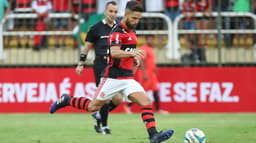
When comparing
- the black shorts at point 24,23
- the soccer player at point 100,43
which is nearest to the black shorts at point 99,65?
the soccer player at point 100,43

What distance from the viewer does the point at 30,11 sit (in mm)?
18625

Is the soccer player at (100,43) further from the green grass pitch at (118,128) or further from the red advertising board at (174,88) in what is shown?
the red advertising board at (174,88)

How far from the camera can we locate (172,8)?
1861 centimetres

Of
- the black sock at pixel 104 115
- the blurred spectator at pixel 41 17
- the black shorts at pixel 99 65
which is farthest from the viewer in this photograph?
the blurred spectator at pixel 41 17

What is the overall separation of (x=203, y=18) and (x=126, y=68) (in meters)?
8.63

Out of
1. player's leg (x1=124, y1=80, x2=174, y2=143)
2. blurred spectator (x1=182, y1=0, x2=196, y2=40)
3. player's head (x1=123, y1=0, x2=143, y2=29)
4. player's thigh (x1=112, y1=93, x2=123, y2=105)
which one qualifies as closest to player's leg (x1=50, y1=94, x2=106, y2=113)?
player's leg (x1=124, y1=80, x2=174, y2=143)

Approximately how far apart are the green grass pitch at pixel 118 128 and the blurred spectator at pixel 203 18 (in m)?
2.21

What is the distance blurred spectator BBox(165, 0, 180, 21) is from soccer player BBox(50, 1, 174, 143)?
26.4 ft

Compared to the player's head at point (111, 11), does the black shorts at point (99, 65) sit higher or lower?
lower

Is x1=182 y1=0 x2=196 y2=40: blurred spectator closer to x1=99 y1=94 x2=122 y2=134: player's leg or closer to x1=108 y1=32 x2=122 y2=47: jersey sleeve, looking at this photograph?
x1=99 y1=94 x2=122 y2=134: player's leg

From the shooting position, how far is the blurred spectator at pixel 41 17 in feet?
60.6

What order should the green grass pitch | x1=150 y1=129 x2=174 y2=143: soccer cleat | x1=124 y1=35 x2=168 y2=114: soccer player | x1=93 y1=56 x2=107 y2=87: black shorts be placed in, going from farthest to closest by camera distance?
x1=124 y1=35 x2=168 y2=114: soccer player → x1=93 y1=56 x2=107 y2=87: black shorts → the green grass pitch → x1=150 y1=129 x2=174 y2=143: soccer cleat

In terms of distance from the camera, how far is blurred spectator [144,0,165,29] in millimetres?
18531

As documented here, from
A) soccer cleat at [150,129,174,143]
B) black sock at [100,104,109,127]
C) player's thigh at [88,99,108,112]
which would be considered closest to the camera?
soccer cleat at [150,129,174,143]
